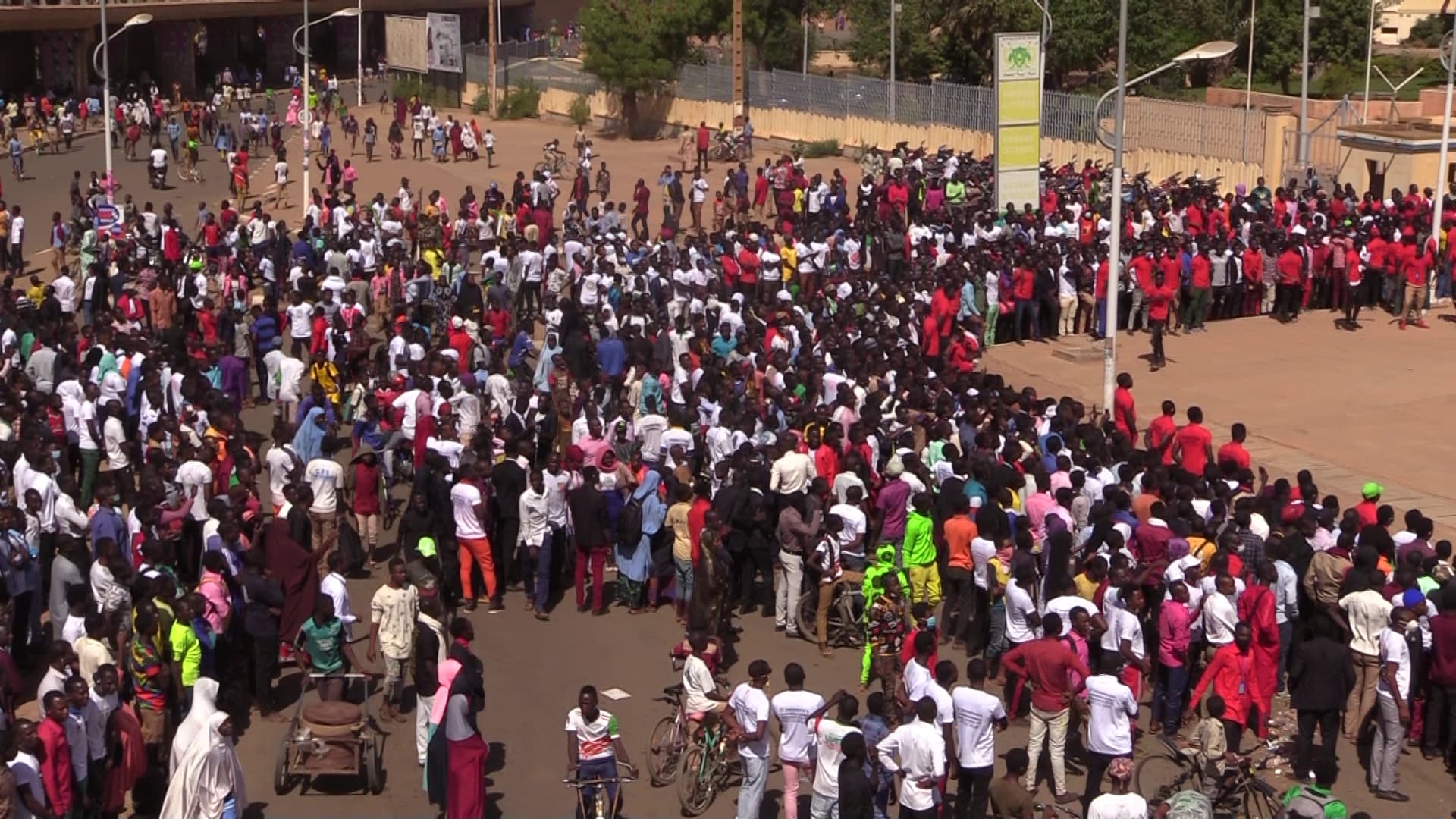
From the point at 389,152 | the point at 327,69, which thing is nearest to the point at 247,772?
the point at 389,152

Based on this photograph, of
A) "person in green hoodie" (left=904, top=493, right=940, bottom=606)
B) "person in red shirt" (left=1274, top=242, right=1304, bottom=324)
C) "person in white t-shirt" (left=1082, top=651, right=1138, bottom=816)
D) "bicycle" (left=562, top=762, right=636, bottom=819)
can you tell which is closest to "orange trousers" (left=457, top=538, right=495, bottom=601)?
"person in green hoodie" (left=904, top=493, right=940, bottom=606)

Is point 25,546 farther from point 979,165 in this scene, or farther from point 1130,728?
point 979,165

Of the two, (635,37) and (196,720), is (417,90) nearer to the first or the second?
(635,37)

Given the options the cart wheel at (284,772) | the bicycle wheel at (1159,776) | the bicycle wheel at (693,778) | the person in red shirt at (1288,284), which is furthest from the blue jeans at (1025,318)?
the cart wheel at (284,772)

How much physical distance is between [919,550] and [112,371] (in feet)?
28.6

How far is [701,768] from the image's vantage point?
1130 centimetres

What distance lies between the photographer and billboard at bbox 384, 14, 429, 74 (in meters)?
58.4

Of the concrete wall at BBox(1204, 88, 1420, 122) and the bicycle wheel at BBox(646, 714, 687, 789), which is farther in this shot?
the concrete wall at BBox(1204, 88, 1420, 122)

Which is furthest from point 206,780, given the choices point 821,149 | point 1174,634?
point 821,149

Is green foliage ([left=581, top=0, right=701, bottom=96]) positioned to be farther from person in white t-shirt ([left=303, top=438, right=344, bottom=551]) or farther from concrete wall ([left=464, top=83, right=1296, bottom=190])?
person in white t-shirt ([left=303, top=438, right=344, bottom=551])

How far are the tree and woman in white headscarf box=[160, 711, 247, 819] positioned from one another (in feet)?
136

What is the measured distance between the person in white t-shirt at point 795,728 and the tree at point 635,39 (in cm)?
4097

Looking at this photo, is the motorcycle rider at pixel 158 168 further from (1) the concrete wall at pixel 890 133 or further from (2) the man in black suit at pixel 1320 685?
(2) the man in black suit at pixel 1320 685

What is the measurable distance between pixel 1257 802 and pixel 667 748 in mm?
3679
